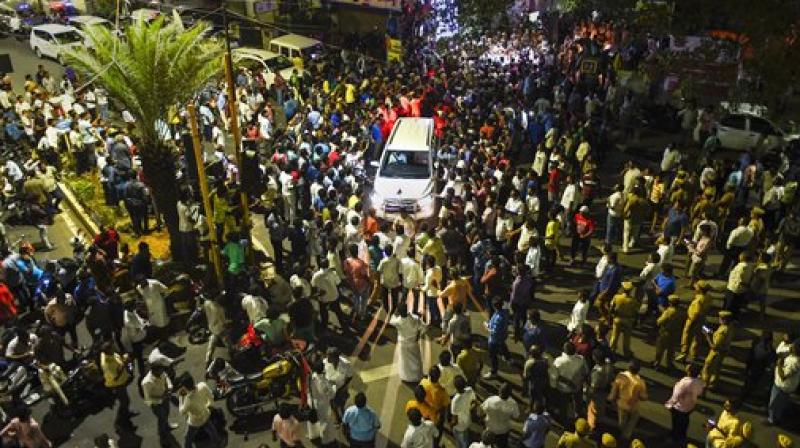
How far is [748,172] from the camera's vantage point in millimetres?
13797

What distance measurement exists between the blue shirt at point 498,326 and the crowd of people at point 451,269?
→ 0.03 meters

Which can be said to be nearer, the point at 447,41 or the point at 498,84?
the point at 498,84

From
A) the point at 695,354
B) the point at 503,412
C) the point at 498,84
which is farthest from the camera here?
the point at 498,84

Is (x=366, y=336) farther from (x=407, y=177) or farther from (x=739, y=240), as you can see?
(x=739, y=240)

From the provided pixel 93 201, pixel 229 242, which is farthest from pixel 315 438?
pixel 93 201

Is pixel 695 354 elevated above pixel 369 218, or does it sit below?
below

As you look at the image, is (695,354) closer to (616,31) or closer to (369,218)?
(369,218)

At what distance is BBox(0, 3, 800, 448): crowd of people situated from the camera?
852cm

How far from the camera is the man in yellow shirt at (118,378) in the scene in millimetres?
8781

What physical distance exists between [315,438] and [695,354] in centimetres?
602

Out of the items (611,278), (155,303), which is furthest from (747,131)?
(155,303)

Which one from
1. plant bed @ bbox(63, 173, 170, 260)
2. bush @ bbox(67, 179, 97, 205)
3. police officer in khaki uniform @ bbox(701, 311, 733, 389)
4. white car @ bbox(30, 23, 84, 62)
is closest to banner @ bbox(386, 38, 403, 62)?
plant bed @ bbox(63, 173, 170, 260)

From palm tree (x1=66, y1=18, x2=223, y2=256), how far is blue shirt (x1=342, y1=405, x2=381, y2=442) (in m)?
7.49

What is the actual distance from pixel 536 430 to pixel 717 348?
3.28 m
